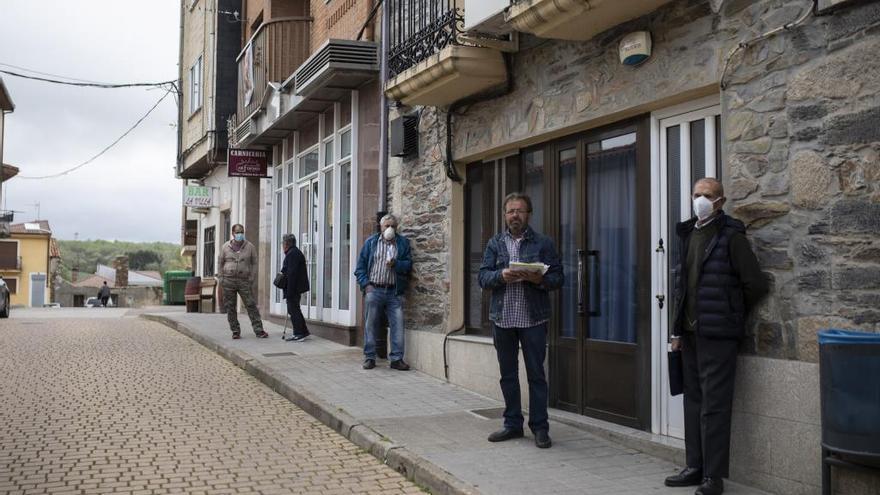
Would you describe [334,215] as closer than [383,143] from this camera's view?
No

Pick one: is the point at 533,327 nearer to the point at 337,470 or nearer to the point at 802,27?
the point at 337,470

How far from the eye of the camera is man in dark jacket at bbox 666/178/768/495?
4.85 metres

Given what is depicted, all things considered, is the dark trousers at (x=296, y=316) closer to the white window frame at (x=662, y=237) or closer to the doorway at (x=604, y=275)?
the doorway at (x=604, y=275)

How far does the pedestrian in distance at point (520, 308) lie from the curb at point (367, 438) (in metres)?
0.84

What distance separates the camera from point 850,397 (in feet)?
13.4

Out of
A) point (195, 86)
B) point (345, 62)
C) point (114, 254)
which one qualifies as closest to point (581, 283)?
point (345, 62)

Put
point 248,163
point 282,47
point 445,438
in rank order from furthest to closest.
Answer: point 248,163 < point 282,47 < point 445,438

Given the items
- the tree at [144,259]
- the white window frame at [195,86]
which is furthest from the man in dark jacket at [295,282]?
the tree at [144,259]

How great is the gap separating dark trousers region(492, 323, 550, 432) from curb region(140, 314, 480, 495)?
0.96 m

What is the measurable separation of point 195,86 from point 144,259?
8182 cm

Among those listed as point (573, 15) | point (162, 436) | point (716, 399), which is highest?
point (573, 15)

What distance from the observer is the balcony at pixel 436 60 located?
7859 millimetres

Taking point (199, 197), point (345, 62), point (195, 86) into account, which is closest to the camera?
point (345, 62)

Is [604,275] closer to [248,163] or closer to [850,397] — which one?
[850,397]
